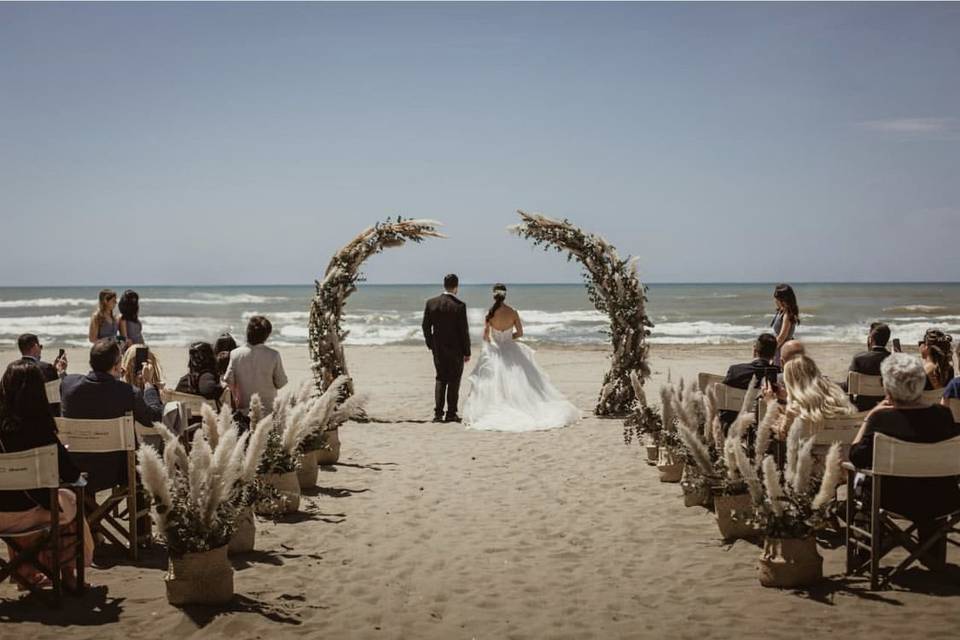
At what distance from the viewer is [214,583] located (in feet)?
15.7

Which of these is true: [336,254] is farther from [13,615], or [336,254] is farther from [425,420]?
[13,615]

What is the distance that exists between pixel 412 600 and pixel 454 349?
7112 millimetres

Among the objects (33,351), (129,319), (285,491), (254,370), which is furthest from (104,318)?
(285,491)

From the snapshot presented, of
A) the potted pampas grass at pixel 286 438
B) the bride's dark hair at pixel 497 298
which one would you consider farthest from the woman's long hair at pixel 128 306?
the bride's dark hair at pixel 497 298

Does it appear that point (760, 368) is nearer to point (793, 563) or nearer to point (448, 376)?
point (793, 563)

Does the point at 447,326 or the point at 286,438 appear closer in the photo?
the point at 286,438

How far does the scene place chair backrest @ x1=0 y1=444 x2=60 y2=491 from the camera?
4.54 metres

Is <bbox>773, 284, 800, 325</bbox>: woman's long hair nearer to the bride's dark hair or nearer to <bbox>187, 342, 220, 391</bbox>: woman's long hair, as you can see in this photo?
the bride's dark hair

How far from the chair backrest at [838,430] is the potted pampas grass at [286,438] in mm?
3519

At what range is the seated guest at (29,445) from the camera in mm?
4812

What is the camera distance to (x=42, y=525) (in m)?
4.83

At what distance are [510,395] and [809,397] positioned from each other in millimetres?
6399

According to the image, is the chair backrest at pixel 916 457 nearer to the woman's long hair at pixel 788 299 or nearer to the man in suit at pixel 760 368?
the man in suit at pixel 760 368

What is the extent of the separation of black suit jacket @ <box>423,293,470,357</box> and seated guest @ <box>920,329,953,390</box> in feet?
20.9
